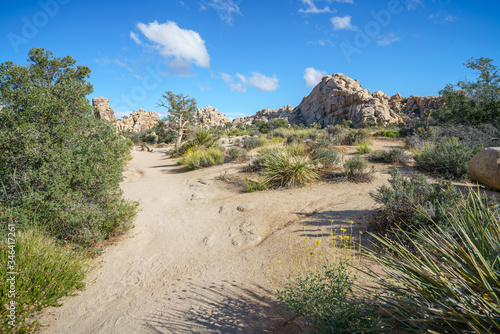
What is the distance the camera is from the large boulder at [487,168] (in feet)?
18.4

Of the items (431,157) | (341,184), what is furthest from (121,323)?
(431,157)

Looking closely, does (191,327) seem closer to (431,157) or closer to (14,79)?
(14,79)

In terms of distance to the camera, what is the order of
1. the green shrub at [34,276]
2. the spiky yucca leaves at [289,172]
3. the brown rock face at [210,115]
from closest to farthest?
1. the green shrub at [34,276]
2. the spiky yucca leaves at [289,172]
3. the brown rock face at [210,115]

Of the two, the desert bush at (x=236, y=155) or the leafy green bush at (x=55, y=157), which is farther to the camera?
the desert bush at (x=236, y=155)

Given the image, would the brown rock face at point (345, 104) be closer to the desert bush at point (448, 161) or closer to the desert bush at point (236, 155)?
the desert bush at point (236, 155)

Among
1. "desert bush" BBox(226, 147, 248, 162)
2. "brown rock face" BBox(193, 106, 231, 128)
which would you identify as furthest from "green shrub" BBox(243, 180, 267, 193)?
"brown rock face" BBox(193, 106, 231, 128)

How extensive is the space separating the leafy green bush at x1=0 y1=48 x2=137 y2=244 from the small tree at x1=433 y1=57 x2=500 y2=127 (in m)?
17.1

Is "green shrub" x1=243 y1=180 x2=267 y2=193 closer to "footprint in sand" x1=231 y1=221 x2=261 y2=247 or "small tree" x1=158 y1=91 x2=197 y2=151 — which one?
"footprint in sand" x1=231 y1=221 x2=261 y2=247

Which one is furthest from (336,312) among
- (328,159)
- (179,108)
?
(179,108)

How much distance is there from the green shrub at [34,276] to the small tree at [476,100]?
17.5 m

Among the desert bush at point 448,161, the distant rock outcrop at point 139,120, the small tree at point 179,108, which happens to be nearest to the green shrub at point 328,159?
the desert bush at point 448,161

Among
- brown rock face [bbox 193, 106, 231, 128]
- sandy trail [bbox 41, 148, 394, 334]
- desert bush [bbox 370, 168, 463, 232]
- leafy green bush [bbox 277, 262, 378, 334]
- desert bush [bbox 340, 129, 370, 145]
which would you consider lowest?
sandy trail [bbox 41, 148, 394, 334]

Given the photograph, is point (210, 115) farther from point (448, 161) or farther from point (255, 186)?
point (448, 161)

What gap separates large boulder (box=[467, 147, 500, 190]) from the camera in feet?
18.4
